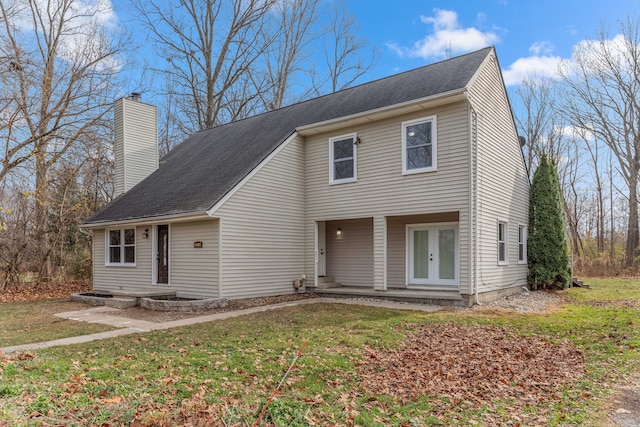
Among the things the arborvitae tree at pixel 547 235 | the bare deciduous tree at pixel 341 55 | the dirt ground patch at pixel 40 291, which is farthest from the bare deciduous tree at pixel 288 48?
the arborvitae tree at pixel 547 235

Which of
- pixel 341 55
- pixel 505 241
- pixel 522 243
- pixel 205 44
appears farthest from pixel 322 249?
pixel 341 55

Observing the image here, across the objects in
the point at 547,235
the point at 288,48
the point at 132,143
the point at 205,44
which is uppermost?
the point at 288,48

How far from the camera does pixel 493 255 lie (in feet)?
37.3

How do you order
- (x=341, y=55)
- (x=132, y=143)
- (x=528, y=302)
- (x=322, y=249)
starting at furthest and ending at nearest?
1. (x=341, y=55)
2. (x=132, y=143)
3. (x=322, y=249)
4. (x=528, y=302)

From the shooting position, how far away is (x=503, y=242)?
488 inches

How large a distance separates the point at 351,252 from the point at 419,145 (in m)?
4.32

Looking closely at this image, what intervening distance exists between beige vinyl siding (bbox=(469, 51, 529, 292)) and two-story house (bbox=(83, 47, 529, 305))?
6 centimetres

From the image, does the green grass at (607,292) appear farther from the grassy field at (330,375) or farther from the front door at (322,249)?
the front door at (322,249)

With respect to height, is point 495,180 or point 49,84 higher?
point 49,84

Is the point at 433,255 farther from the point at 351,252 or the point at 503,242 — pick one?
the point at 351,252

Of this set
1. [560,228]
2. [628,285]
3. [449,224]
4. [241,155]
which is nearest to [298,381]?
[449,224]

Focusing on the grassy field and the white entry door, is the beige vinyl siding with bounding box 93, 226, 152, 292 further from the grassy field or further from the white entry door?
the white entry door

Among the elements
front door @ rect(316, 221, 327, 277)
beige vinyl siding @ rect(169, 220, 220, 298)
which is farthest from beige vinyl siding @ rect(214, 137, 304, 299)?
front door @ rect(316, 221, 327, 277)

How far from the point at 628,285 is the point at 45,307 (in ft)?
61.8
